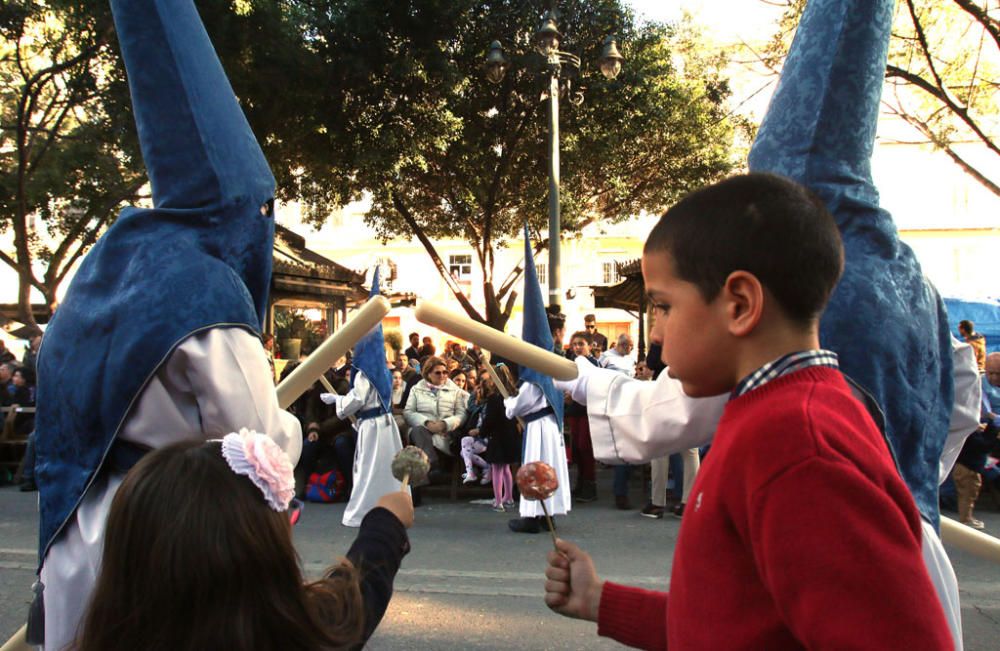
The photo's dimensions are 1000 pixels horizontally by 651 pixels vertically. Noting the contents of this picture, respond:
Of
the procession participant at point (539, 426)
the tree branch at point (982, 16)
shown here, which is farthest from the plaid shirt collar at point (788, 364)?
the tree branch at point (982, 16)

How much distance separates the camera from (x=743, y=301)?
122 centimetres

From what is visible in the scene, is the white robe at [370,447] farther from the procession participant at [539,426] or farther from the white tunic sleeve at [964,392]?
the white tunic sleeve at [964,392]

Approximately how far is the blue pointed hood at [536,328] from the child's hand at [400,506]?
410 centimetres

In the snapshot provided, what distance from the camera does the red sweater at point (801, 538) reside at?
972mm

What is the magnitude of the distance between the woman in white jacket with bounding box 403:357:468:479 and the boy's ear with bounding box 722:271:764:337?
26.5 feet

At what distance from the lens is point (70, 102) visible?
42.9ft

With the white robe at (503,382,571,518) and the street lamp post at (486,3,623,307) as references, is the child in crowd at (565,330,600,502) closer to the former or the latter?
the white robe at (503,382,571,518)

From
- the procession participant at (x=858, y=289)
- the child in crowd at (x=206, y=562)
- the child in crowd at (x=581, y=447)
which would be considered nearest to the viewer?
the child in crowd at (x=206, y=562)

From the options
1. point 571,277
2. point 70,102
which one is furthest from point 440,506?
point 571,277

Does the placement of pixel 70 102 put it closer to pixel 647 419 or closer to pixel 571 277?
pixel 647 419

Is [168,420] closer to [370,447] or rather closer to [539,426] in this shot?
[539,426]

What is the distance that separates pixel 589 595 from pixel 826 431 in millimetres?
761

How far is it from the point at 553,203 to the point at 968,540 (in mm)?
10553

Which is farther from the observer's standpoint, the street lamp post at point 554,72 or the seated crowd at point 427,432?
the street lamp post at point 554,72
